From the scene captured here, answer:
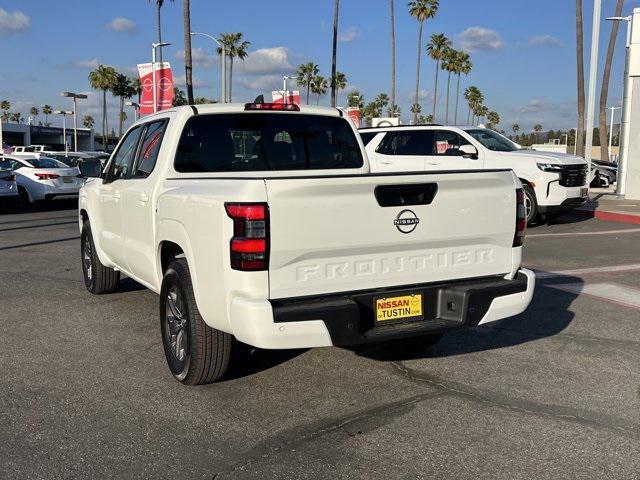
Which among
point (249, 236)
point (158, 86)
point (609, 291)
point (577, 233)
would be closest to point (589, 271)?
point (609, 291)

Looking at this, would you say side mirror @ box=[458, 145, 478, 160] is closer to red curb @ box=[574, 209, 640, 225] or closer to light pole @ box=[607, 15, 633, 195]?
red curb @ box=[574, 209, 640, 225]

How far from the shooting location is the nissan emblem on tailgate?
158 inches

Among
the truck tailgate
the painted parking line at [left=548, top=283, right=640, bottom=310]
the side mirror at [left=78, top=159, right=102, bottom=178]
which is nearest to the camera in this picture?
the truck tailgate

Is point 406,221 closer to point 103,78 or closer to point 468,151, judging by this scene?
point 468,151

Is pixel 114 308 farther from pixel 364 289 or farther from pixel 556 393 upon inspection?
pixel 556 393

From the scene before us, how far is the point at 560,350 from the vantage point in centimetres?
539

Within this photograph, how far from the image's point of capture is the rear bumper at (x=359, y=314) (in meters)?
3.71

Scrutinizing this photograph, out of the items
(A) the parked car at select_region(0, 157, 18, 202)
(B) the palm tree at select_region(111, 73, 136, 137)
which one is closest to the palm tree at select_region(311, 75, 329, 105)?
(B) the palm tree at select_region(111, 73, 136, 137)

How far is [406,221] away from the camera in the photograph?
13.3 feet

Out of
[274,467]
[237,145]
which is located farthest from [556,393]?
[237,145]

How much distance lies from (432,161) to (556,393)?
32.6 feet

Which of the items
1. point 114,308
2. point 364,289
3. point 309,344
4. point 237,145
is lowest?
point 114,308

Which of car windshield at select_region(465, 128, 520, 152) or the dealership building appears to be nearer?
car windshield at select_region(465, 128, 520, 152)

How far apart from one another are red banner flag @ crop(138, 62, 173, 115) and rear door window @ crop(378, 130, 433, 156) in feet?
42.0
